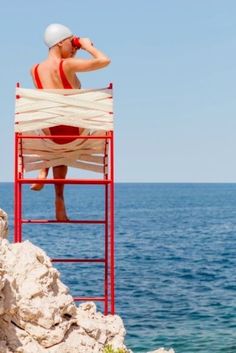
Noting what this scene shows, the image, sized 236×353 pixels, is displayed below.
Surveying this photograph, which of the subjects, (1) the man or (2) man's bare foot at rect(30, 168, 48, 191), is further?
(2) man's bare foot at rect(30, 168, 48, 191)

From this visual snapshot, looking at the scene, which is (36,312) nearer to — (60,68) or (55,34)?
(60,68)

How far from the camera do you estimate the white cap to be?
453 inches

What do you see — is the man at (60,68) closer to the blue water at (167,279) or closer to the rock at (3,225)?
the rock at (3,225)

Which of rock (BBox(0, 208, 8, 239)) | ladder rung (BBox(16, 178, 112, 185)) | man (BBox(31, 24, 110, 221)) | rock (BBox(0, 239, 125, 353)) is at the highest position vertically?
man (BBox(31, 24, 110, 221))

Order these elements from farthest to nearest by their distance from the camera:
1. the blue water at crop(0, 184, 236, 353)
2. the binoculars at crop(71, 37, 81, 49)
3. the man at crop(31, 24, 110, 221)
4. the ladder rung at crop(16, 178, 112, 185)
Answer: the blue water at crop(0, 184, 236, 353)
the binoculars at crop(71, 37, 81, 49)
the man at crop(31, 24, 110, 221)
the ladder rung at crop(16, 178, 112, 185)

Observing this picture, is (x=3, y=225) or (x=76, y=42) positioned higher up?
(x=76, y=42)

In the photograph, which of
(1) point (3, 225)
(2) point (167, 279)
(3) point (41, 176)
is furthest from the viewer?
(2) point (167, 279)

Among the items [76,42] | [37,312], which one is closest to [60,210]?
[76,42]

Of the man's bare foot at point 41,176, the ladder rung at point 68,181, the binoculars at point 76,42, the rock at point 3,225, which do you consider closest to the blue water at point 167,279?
the man's bare foot at point 41,176

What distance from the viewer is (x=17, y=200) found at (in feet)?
36.0

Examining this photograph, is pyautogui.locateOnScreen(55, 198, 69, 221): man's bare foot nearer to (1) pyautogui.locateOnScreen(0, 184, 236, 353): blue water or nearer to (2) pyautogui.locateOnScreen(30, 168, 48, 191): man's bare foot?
(2) pyautogui.locateOnScreen(30, 168, 48, 191): man's bare foot

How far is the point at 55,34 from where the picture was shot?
1153cm

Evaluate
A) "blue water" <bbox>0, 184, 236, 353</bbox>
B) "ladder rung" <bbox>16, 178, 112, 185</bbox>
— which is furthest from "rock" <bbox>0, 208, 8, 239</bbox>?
"blue water" <bbox>0, 184, 236, 353</bbox>

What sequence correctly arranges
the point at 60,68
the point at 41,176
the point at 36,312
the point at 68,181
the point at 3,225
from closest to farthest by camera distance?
the point at 36,312 → the point at 3,225 → the point at 68,181 → the point at 60,68 → the point at 41,176
